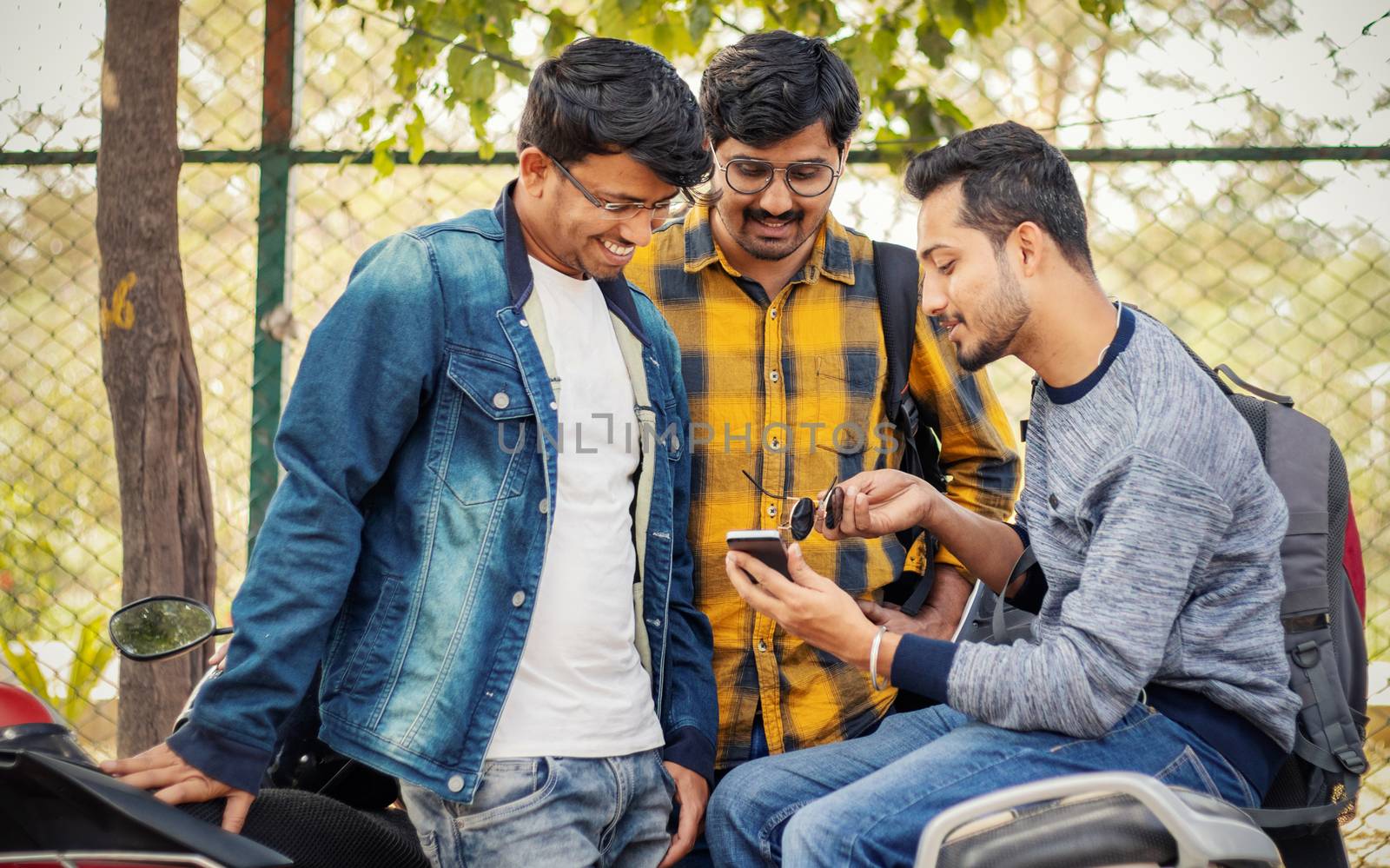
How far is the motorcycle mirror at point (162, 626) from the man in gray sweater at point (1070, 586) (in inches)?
36.9

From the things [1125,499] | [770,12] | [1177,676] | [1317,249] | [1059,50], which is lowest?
[1177,676]

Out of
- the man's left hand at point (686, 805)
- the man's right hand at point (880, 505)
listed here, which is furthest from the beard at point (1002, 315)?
the man's left hand at point (686, 805)

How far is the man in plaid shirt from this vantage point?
262 cm

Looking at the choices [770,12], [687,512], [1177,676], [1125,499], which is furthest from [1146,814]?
[770,12]

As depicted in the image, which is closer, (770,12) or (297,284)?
(770,12)

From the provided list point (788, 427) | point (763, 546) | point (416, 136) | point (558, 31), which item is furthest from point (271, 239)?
point (763, 546)

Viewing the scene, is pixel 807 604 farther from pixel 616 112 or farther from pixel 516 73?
pixel 516 73

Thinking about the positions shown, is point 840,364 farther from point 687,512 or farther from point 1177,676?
point 1177,676

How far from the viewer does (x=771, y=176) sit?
→ 2.65 metres

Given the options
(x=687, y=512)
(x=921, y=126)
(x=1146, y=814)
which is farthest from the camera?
(x=921, y=126)

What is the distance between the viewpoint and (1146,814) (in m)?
1.78

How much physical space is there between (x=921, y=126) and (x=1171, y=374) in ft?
7.02

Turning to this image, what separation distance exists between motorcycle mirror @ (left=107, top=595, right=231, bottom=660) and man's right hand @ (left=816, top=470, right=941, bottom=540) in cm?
117

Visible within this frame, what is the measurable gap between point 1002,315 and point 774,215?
0.64 meters
